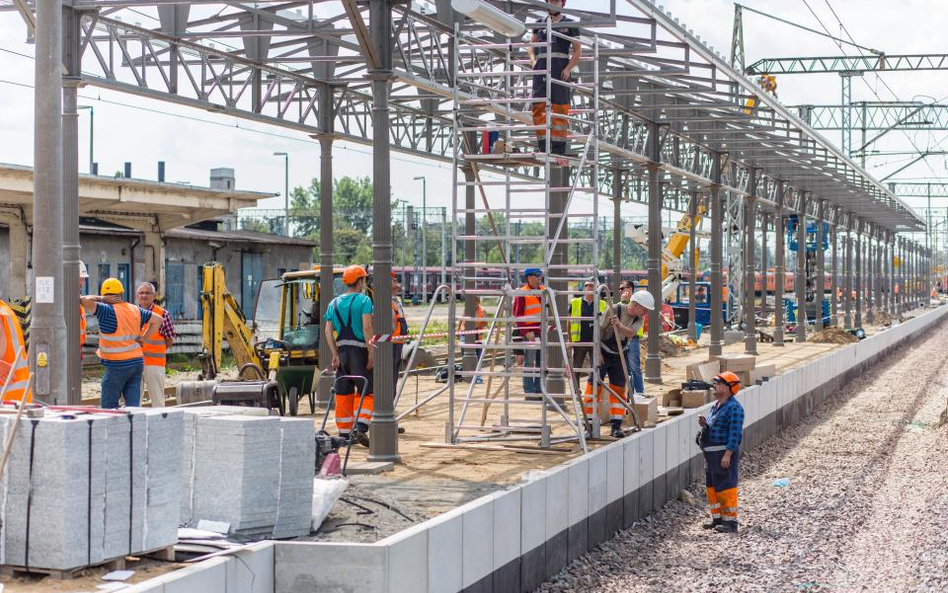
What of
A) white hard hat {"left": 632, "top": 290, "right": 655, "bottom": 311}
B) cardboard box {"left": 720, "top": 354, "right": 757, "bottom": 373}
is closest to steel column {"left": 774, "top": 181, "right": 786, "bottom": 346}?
cardboard box {"left": 720, "top": 354, "right": 757, "bottom": 373}

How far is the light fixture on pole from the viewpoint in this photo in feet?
37.4

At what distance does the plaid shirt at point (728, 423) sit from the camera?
13406 mm

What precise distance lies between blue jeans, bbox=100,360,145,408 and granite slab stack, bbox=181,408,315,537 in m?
5.01

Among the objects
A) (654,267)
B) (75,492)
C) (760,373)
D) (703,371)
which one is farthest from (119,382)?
(760,373)

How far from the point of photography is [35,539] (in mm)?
6891

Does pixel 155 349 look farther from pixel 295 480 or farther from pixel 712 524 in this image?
Answer: pixel 295 480

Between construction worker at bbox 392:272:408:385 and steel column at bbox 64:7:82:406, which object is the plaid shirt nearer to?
construction worker at bbox 392:272:408:385

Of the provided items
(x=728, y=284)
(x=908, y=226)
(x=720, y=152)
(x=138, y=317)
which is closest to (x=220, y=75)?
Result: (x=138, y=317)

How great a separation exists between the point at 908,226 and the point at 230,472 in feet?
207

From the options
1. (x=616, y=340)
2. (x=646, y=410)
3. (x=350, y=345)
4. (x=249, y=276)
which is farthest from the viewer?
(x=249, y=276)

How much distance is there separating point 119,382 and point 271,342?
675 cm

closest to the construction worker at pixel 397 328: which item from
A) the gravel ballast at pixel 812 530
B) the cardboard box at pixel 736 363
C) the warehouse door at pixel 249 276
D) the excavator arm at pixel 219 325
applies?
the gravel ballast at pixel 812 530

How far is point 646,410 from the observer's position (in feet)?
49.4

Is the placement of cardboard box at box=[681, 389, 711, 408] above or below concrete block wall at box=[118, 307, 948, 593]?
above
